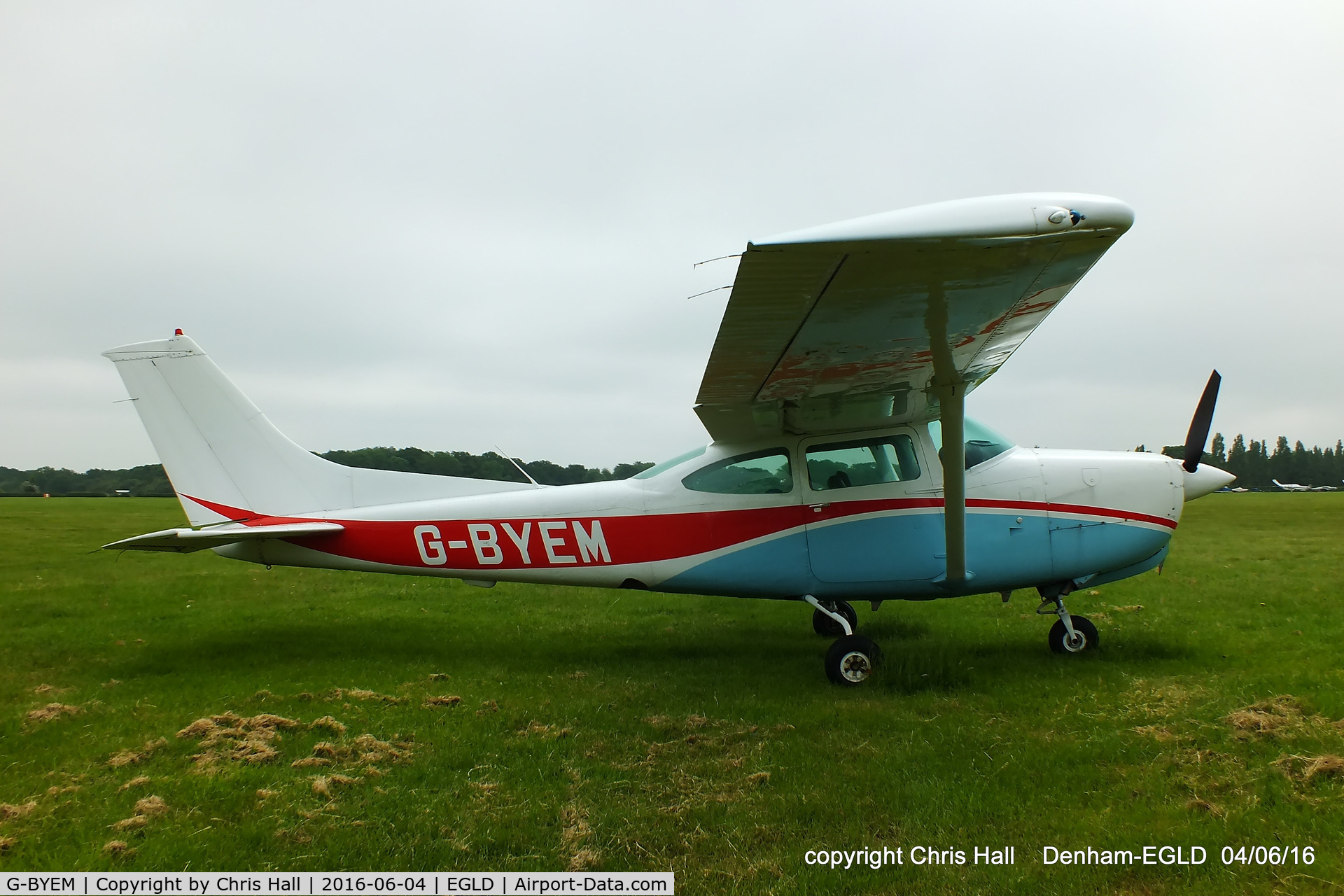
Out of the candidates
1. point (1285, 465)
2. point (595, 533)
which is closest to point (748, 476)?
point (595, 533)

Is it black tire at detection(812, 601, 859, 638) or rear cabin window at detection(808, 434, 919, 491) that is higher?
rear cabin window at detection(808, 434, 919, 491)

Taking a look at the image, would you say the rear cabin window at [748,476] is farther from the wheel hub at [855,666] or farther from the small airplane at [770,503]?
the wheel hub at [855,666]

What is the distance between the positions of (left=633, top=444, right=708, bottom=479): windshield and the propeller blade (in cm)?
420

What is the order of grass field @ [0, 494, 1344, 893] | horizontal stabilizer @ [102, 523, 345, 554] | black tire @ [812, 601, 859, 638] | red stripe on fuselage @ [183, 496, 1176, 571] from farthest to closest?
1. black tire @ [812, 601, 859, 638]
2. red stripe on fuselage @ [183, 496, 1176, 571]
3. horizontal stabilizer @ [102, 523, 345, 554]
4. grass field @ [0, 494, 1344, 893]

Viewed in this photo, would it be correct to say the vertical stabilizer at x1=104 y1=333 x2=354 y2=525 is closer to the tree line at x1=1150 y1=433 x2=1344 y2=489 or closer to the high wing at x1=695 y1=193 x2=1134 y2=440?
the high wing at x1=695 y1=193 x2=1134 y2=440

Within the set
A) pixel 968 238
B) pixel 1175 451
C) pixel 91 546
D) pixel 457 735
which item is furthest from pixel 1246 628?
pixel 91 546

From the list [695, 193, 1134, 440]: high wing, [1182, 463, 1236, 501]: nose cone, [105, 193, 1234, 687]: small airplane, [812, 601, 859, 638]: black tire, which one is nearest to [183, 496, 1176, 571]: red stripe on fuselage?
[105, 193, 1234, 687]: small airplane

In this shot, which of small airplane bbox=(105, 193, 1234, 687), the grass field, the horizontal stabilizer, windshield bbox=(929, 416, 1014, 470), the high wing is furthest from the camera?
windshield bbox=(929, 416, 1014, 470)

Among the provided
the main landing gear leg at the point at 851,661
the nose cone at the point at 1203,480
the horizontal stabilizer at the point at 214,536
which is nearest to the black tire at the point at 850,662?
the main landing gear leg at the point at 851,661

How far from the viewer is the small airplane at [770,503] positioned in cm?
571

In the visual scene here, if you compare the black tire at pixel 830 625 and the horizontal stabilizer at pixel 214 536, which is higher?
the horizontal stabilizer at pixel 214 536

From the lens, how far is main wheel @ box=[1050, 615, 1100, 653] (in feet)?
20.5

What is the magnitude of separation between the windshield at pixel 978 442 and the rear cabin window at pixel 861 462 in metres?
0.26

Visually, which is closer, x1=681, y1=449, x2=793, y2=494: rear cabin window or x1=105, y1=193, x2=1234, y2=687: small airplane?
x1=105, y1=193, x2=1234, y2=687: small airplane
